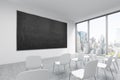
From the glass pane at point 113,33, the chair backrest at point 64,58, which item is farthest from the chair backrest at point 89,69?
the glass pane at point 113,33

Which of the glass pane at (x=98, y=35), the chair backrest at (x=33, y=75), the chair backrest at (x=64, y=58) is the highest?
the glass pane at (x=98, y=35)

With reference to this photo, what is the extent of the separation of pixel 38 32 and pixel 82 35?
3.87m

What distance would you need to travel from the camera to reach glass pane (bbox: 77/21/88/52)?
278 inches

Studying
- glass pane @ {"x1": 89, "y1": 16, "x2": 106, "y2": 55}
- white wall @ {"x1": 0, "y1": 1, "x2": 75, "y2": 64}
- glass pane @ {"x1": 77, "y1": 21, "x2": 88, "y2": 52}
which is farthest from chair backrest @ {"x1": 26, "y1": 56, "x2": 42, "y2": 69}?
glass pane @ {"x1": 77, "y1": 21, "x2": 88, "y2": 52}

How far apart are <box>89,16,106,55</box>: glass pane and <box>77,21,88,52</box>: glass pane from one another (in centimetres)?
49

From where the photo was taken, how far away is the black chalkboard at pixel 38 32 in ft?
15.4

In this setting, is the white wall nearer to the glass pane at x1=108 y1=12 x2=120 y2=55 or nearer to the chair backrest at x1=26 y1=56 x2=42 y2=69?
the chair backrest at x1=26 y1=56 x2=42 y2=69

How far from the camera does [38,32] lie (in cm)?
540

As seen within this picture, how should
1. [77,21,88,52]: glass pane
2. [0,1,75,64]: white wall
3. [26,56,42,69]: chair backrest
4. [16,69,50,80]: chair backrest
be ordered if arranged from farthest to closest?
[77,21,88,52]: glass pane → [0,1,75,64]: white wall → [26,56,42,69]: chair backrest → [16,69,50,80]: chair backrest

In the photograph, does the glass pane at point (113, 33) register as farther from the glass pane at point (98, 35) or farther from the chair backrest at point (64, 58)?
the chair backrest at point (64, 58)

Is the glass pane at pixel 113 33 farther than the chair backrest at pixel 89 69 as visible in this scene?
Yes

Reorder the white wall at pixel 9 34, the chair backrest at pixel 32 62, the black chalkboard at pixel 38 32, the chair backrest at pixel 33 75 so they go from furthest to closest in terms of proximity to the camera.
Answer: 1. the black chalkboard at pixel 38 32
2. the white wall at pixel 9 34
3. the chair backrest at pixel 32 62
4. the chair backrest at pixel 33 75

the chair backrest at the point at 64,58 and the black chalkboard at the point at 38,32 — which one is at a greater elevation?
the black chalkboard at the point at 38,32

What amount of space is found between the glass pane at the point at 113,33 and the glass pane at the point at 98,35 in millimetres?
362
